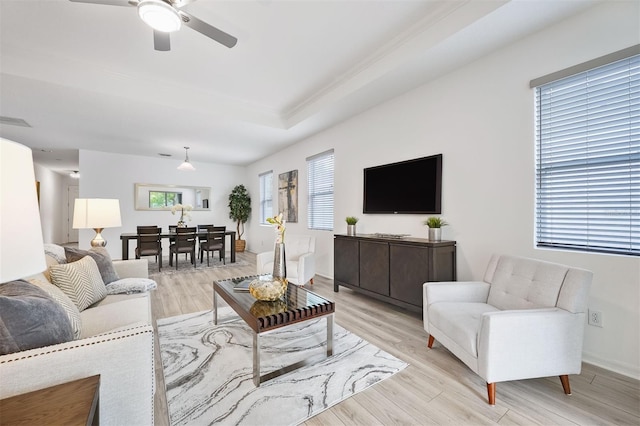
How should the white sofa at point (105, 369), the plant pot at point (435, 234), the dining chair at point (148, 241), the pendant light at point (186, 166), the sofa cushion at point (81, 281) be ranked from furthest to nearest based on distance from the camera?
1. the pendant light at point (186, 166)
2. the dining chair at point (148, 241)
3. the plant pot at point (435, 234)
4. the sofa cushion at point (81, 281)
5. the white sofa at point (105, 369)

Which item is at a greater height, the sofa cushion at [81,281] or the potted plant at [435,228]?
the potted plant at [435,228]

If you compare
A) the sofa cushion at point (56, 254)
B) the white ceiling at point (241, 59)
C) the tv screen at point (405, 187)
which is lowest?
the sofa cushion at point (56, 254)

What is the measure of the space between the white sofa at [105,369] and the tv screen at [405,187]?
118 inches

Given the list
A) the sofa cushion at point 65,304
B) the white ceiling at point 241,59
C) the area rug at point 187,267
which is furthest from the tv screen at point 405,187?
the area rug at point 187,267

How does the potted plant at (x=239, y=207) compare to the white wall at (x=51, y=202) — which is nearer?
the white wall at (x=51, y=202)

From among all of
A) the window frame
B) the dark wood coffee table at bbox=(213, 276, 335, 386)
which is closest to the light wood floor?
the dark wood coffee table at bbox=(213, 276, 335, 386)

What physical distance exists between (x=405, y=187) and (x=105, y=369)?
3.28 metres

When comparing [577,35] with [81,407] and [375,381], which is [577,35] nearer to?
[375,381]

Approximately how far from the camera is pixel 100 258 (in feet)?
8.13

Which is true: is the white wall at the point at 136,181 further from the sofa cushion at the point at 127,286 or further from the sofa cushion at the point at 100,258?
the sofa cushion at the point at 127,286

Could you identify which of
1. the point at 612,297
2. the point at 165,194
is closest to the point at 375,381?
the point at 612,297

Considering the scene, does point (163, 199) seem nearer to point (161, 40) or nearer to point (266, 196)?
point (266, 196)

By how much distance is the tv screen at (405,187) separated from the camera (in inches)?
127

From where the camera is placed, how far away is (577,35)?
219 centimetres
